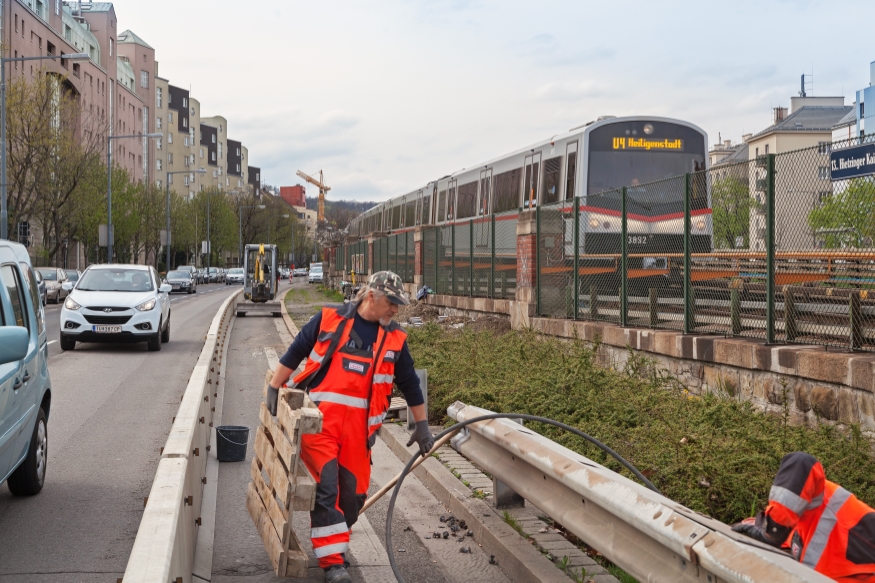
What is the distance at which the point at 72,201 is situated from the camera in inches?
2002

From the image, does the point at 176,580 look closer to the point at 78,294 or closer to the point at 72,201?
the point at 78,294

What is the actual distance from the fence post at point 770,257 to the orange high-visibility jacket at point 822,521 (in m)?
5.54

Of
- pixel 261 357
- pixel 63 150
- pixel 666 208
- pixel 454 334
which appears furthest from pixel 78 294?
pixel 63 150

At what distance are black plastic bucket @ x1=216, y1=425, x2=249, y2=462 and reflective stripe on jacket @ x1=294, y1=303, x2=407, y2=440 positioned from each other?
3.35 metres

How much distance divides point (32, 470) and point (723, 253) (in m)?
6.90

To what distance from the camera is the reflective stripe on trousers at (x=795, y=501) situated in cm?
355

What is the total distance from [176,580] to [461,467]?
13.8 feet

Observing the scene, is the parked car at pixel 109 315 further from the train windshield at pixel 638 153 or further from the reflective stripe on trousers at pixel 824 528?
the reflective stripe on trousers at pixel 824 528

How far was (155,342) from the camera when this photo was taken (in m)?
18.9

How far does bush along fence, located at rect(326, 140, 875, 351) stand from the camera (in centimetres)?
799

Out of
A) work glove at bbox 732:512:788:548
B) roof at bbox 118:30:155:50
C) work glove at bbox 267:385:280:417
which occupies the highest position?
roof at bbox 118:30:155:50

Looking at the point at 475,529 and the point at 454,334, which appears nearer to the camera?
the point at 475,529

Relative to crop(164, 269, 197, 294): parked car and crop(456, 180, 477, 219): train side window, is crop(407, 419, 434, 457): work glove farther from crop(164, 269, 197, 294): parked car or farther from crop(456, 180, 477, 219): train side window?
crop(164, 269, 197, 294): parked car

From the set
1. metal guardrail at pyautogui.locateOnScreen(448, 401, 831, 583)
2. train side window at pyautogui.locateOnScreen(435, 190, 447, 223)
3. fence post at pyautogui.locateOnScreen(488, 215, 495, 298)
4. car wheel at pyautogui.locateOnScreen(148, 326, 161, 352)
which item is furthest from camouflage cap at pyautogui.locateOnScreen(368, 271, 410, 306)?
train side window at pyautogui.locateOnScreen(435, 190, 447, 223)
